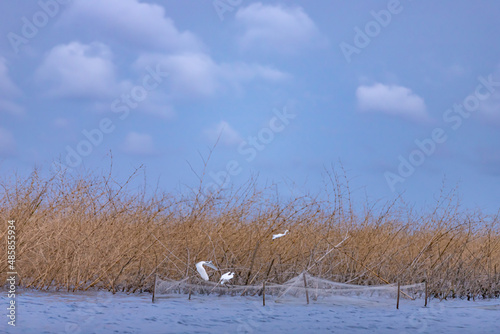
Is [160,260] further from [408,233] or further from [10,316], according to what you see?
[408,233]

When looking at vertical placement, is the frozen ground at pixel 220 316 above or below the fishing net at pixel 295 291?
below

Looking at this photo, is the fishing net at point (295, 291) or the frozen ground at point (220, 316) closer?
the frozen ground at point (220, 316)

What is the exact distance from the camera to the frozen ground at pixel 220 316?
4.59 m

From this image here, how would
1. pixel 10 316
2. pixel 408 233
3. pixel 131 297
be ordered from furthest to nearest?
pixel 408 233 < pixel 131 297 < pixel 10 316

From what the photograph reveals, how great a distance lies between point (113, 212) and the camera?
7.16 m

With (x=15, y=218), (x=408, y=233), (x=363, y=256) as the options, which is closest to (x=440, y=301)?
(x=363, y=256)

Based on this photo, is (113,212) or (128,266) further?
(113,212)

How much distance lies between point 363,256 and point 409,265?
59 cm

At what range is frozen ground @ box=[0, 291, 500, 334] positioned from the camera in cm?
459

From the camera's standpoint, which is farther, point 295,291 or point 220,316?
point 295,291

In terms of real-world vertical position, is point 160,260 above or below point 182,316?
above

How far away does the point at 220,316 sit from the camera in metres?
5.09

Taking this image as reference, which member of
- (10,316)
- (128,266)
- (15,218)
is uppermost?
(15,218)

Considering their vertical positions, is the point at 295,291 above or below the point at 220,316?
above
